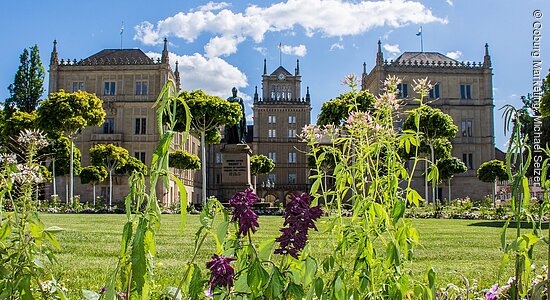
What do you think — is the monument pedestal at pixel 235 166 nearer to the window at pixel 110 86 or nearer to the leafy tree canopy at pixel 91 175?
the leafy tree canopy at pixel 91 175

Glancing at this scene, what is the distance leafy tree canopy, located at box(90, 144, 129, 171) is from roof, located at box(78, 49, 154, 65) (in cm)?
1454

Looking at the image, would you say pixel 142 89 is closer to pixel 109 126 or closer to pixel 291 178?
pixel 109 126

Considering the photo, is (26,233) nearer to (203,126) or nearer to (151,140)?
(203,126)

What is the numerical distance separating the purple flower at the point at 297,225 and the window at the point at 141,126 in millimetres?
46423

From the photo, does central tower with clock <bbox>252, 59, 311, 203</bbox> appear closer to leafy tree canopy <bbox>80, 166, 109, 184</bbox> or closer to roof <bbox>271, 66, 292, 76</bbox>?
roof <bbox>271, 66, 292, 76</bbox>

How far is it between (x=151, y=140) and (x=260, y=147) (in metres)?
19.7

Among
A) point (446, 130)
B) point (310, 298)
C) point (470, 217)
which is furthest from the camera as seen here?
point (446, 130)

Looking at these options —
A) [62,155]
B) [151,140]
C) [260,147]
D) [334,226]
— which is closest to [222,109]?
[62,155]

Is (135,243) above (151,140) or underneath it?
underneath

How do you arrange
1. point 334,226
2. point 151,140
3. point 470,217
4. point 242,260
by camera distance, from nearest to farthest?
1. point 242,260
2. point 334,226
3. point 470,217
4. point 151,140

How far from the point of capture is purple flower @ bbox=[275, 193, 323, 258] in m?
1.69

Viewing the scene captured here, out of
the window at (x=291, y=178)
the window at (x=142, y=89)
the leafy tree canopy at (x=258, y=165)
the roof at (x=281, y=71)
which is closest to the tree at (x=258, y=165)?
the leafy tree canopy at (x=258, y=165)

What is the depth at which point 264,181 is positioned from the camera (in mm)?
63688

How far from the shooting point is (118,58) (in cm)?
4862
